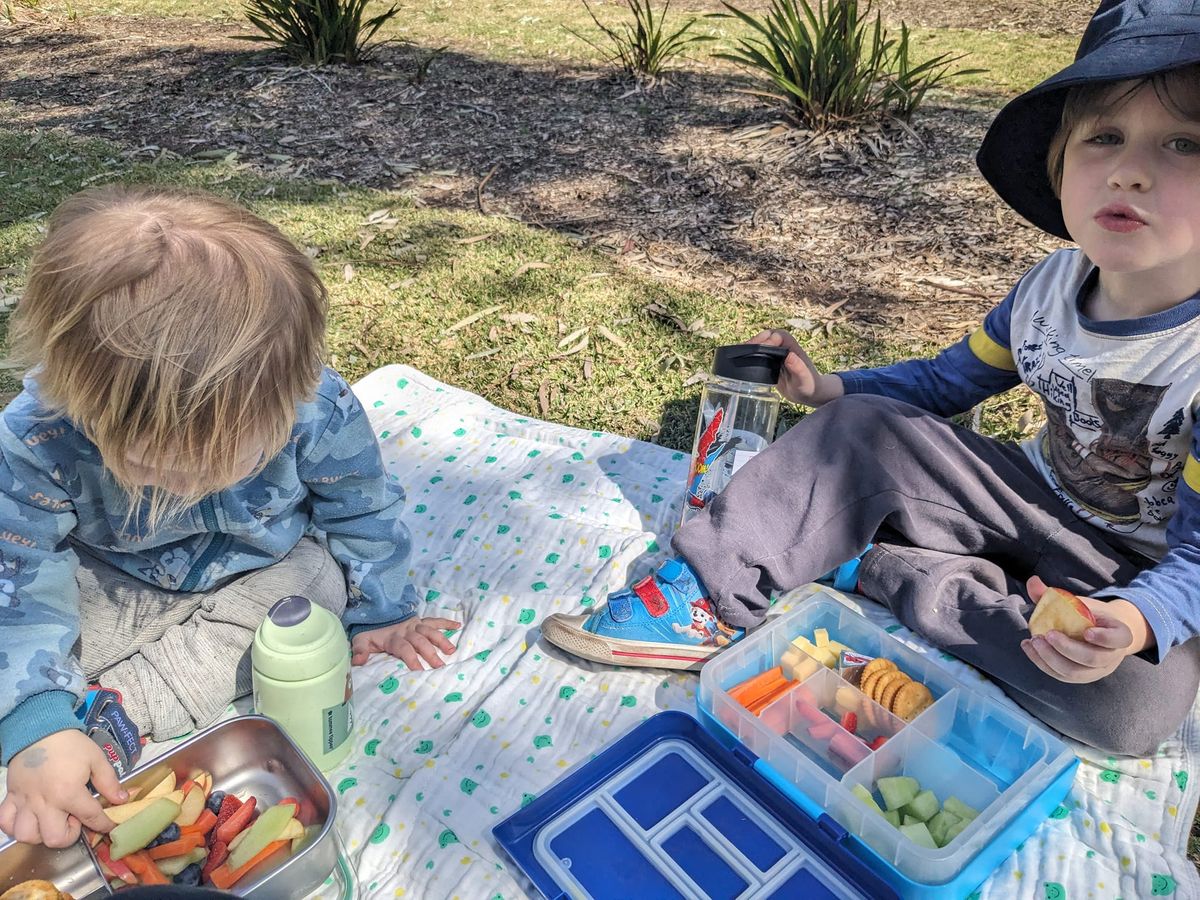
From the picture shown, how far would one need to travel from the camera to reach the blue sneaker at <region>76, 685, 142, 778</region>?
64.6 inches

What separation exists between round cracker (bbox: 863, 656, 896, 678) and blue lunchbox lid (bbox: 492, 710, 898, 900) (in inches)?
10.7

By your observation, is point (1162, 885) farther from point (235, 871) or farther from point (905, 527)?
point (235, 871)

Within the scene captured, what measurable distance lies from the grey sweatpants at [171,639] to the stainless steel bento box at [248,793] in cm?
21

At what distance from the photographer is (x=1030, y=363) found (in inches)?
77.5

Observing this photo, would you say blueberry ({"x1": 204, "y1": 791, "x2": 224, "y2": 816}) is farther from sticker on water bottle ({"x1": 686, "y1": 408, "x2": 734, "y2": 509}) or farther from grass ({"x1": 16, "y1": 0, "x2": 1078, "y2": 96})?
grass ({"x1": 16, "y1": 0, "x2": 1078, "y2": 96})

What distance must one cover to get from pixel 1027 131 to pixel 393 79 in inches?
178

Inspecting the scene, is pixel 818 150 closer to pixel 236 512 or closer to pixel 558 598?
pixel 558 598

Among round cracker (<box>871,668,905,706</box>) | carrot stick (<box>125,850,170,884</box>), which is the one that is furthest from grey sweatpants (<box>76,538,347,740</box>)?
round cracker (<box>871,668,905,706</box>)

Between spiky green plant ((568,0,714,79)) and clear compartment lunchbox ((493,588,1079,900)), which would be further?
spiky green plant ((568,0,714,79))

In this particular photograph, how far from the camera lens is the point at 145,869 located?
1396 millimetres

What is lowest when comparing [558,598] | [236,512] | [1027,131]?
[558,598]

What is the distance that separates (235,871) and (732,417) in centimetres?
149

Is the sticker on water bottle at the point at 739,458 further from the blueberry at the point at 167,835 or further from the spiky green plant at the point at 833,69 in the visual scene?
the spiky green plant at the point at 833,69

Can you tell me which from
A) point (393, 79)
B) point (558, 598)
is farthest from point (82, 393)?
point (393, 79)
